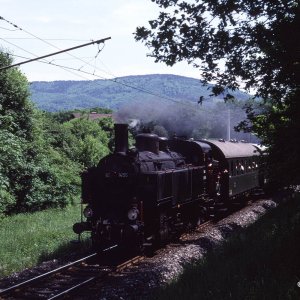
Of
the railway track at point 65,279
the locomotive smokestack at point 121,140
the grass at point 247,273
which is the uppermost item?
the locomotive smokestack at point 121,140

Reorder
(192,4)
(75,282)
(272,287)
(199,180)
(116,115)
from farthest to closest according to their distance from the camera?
(116,115) < (199,180) < (192,4) < (75,282) < (272,287)

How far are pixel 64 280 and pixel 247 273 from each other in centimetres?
436

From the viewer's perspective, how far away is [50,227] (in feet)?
60.6

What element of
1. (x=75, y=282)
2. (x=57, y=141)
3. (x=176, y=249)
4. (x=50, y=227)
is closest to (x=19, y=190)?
(x=50, y=227)

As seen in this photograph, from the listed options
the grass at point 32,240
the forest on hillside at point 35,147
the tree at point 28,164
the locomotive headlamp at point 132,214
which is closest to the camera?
the locomotive headlamp at point 132,214

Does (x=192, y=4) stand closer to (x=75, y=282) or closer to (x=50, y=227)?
(x=75, y=282)

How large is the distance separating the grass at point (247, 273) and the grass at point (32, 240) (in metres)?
5.02

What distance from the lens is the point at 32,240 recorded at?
15555mm

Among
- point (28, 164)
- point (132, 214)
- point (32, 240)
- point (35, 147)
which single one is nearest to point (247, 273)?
point (132, 214)

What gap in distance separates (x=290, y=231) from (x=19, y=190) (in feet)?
57.7

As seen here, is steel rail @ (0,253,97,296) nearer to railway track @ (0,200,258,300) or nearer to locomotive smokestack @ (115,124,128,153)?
railway track @ (0,200,258,300)

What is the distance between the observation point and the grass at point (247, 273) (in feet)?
23.9

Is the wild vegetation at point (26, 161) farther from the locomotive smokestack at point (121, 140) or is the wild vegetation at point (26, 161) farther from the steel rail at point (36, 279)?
the steel rail at point (36, 279)

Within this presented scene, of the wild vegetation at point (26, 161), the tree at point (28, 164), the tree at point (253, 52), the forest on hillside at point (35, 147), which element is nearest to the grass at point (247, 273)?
the tree at point (253, 52)
